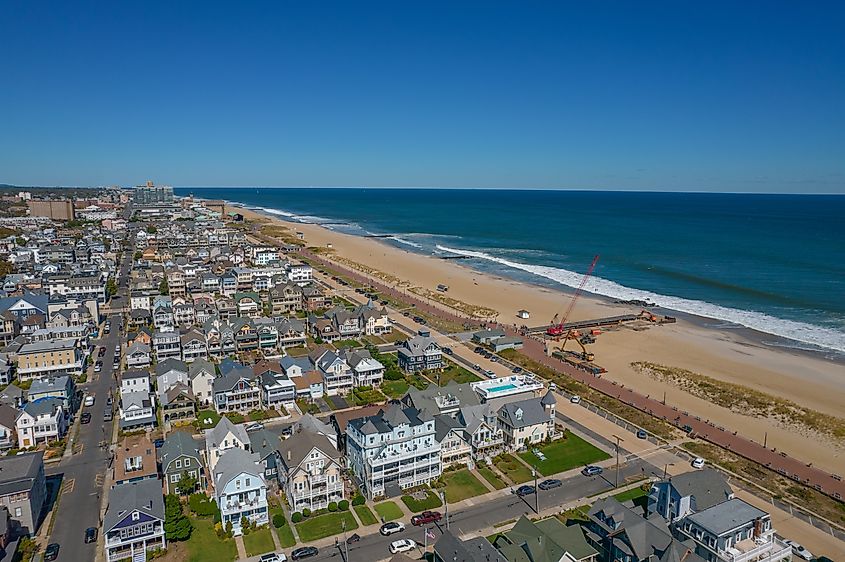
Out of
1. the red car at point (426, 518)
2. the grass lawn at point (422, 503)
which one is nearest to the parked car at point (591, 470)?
the grass lawn at point (422, 503)

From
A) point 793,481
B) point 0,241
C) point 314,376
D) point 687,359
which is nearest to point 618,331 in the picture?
point 687,359

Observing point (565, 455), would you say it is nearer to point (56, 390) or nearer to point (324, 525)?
point (324, 525)

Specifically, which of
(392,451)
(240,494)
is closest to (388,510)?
(392,451)

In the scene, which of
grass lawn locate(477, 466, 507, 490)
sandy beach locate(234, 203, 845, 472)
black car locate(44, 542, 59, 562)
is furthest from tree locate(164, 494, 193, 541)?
sandy beach locate(234, 203, 845, 472)

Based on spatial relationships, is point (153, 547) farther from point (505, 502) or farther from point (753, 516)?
point (753, 516)

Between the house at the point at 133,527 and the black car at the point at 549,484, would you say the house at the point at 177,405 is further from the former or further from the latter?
the black car at the point at 549,484
